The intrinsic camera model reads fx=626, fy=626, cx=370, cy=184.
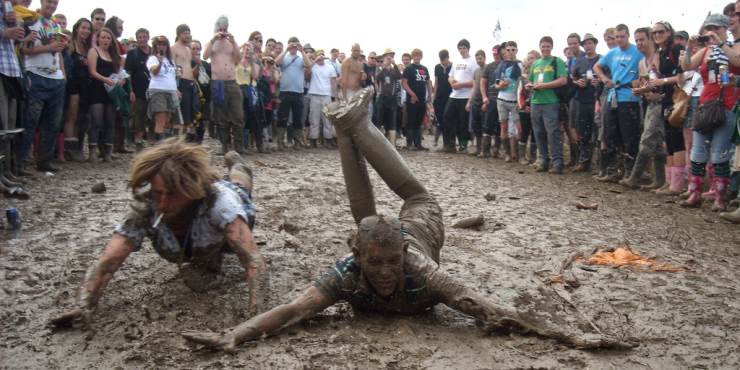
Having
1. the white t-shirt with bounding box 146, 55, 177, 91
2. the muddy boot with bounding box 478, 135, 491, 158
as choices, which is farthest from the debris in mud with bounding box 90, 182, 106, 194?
the muddy boot with bounding box 478, 135, 491, 158

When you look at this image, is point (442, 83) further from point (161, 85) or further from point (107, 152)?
point (107, 152)

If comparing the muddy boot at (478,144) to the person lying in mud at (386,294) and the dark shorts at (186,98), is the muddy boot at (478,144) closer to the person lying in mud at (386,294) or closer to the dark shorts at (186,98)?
the dark shorts at (186,98)

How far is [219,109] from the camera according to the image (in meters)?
10.9

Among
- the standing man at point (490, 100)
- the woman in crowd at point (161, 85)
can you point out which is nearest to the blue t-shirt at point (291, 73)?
the woman in crowd at point (161, 85)

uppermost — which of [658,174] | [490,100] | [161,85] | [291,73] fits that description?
[291,73]

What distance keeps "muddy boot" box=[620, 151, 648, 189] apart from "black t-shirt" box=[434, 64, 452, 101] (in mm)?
5844

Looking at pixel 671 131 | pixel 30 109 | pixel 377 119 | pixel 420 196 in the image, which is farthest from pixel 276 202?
pixel 377 119

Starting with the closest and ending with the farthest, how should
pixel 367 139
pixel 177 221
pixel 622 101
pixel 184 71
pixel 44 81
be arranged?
pixel 177 221 < pixel 367 139 < pixel 44 81 < pixel 622 101 < pixel 184 71

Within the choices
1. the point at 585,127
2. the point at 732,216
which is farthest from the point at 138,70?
the point at 732,216

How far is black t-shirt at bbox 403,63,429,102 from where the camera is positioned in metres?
14.0

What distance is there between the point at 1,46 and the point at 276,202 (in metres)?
3.49

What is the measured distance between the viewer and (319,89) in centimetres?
1352

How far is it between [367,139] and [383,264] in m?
1.37

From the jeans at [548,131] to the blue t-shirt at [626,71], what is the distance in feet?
3.67
